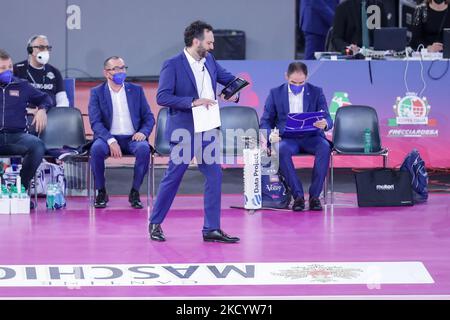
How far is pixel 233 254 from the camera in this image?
26.4 ft

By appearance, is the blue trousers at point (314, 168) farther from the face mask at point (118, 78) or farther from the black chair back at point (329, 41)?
the black chair back at point (329, 41)

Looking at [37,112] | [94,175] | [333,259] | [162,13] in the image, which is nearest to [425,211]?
[333,259]

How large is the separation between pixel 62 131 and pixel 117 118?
646mm

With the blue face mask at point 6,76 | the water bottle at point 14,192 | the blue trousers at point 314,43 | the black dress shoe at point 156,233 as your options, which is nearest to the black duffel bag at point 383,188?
the black dress shoe at point 156,233

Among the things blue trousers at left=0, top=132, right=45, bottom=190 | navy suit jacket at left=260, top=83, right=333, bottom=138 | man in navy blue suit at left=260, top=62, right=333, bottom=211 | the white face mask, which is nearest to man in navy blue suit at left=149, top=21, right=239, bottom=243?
man in navy blue suit at left=260, top=62, right=333, bottom=211

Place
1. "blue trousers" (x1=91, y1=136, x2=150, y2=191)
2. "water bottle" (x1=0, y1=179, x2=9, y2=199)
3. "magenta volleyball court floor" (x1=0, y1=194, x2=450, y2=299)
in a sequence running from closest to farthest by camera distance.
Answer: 1. "magenta volleyball court floor" (x1=0, y1=194, x2=450, y2=299)
2. "water bottle" (x1=0, y1=179, x2=9, y2=199)
3. "blue trousers" (x1=91, y1=136, x2=150, y2=191)

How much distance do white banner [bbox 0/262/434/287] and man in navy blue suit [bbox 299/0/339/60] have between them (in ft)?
22.9

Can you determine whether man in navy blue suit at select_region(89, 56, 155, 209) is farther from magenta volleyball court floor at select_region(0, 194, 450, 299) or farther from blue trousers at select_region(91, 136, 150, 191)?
magenta volleyball court floor at select_region(0, 194, 450, 299)

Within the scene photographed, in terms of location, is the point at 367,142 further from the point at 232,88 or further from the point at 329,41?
the point at 329,41

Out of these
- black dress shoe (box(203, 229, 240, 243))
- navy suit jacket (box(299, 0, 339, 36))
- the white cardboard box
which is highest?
navy suit jacket (box(299, 0, 339, 36))

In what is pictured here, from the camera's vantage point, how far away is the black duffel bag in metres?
10.1

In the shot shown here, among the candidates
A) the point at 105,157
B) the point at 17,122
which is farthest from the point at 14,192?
the point at 105,157
